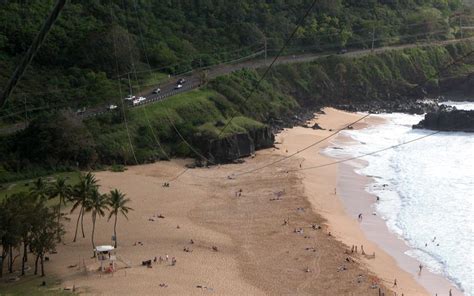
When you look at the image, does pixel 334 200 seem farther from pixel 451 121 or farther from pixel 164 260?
pixel 451 121

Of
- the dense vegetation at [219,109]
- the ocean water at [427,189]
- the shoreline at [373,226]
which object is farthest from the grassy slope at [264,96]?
the shoreline at [373,226]

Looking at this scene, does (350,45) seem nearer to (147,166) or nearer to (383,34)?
(383,34)

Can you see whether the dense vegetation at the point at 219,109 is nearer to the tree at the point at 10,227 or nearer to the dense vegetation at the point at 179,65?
the dense vegetation at the point at 179,65

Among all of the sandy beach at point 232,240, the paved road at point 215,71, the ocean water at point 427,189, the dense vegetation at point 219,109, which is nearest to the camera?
the sandy beach at point 232,240

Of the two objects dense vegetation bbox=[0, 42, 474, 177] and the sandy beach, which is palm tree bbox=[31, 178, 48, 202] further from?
dense vegetation bbox=[0, 42, 474, 177]

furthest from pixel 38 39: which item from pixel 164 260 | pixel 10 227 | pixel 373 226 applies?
pixel 373 226

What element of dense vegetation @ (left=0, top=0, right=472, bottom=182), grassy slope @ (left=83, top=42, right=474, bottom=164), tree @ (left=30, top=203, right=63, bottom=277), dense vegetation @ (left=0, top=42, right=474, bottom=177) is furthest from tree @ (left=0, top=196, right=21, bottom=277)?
grassy slope @ (left=83, top=42, right=474, bottom=164)

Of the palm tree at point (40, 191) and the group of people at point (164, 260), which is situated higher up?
the palm tree at point (40, 191)
